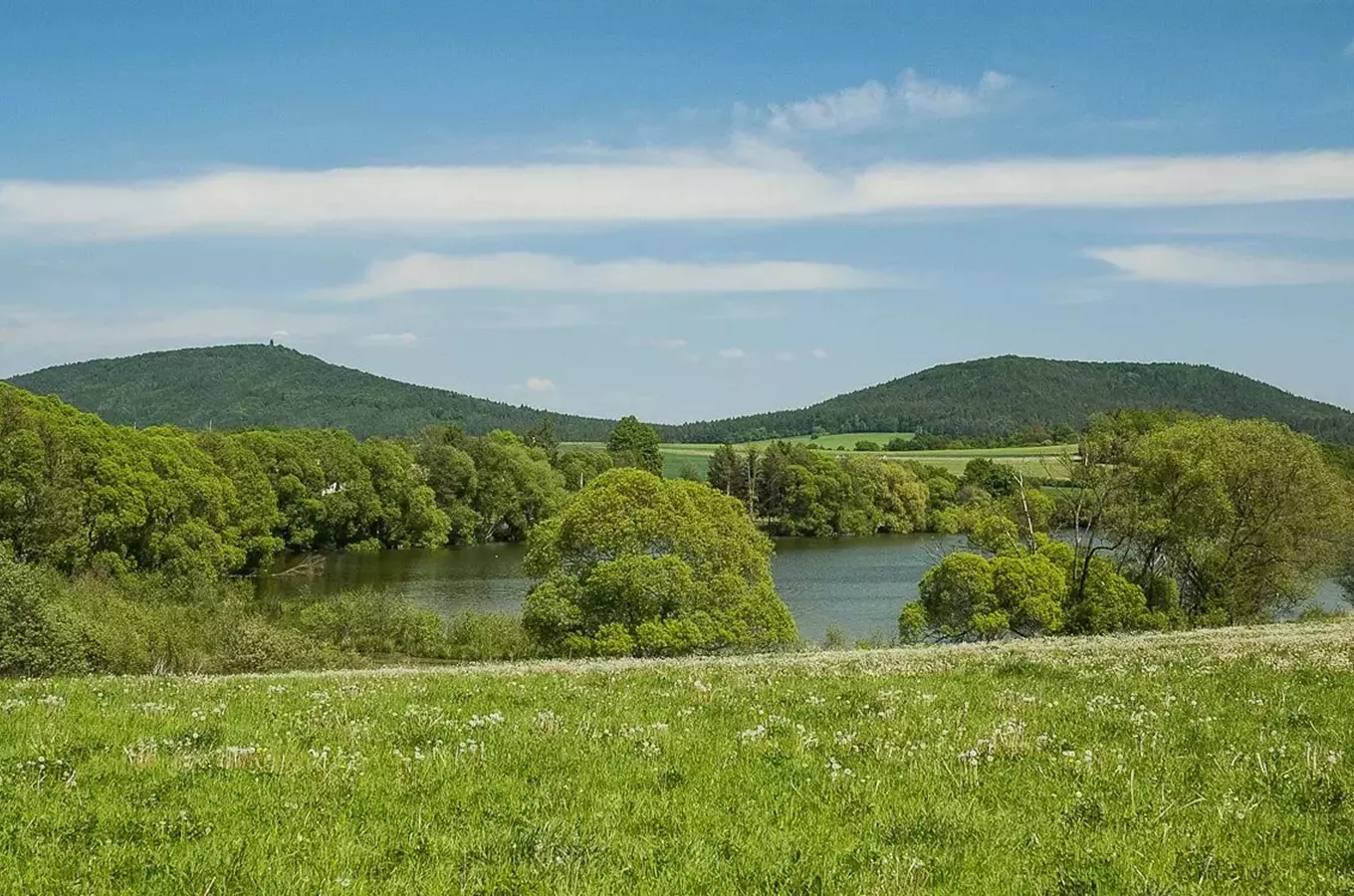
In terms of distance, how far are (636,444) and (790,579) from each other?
94.0 m

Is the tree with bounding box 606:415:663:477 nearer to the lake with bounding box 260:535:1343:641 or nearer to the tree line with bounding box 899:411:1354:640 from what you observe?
the lake with bounding box 260:535:1343:641

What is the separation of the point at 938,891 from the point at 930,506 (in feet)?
550

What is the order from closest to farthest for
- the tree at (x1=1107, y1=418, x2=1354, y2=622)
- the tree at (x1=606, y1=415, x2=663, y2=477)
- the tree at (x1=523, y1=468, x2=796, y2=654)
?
the tree at (x1=523, y1=468, x2=796, y2=654) → the tree at (x1=1107, y1=418, x2=1354, y2=622) → the tree at (x1=606, y1=415, x2=663, y2=477)

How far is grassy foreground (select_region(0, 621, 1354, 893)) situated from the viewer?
7.19 m

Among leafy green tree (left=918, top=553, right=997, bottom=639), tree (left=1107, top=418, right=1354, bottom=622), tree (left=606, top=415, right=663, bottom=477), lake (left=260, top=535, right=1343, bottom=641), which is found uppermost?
tree (left=606, top=415, right=663, bottom=477)

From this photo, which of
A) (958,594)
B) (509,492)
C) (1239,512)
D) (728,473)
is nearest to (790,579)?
(958,594)

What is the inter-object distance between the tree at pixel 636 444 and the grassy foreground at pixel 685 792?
173 metres

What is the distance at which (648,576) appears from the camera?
54969 millimetres

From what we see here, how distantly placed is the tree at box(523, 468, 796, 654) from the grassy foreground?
3967 cm

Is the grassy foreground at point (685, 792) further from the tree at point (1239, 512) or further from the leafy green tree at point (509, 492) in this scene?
the leafy green tree at point (509, 492)

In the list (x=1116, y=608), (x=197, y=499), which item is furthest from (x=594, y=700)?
(x=197, y=499)

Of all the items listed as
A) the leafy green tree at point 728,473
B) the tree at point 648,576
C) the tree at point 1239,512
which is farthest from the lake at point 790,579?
the leafy green tree at point 728,473

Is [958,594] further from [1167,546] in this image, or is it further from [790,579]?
[790,579]

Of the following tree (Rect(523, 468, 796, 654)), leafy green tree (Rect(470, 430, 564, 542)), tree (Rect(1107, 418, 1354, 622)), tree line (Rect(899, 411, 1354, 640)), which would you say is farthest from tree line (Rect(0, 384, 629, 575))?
tree (Rect(1107, 418, 1354, 622))
